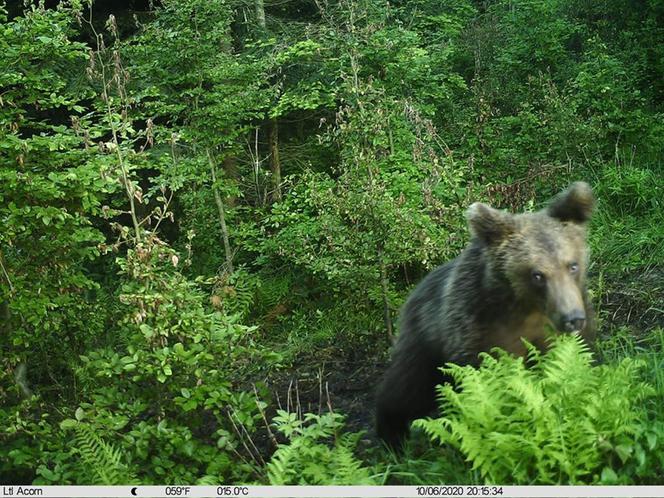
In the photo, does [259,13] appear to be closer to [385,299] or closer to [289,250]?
[289,250]

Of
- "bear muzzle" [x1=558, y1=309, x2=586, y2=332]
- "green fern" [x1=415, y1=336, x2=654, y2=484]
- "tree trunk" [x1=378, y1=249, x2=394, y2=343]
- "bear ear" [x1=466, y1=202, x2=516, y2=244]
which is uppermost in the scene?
"bear ear" [x1=466, y1=202, x2=516, y2=244]

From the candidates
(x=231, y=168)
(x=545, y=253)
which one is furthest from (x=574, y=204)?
(x=231, y=168)

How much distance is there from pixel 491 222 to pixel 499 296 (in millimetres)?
440

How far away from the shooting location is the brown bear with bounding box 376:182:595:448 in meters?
4.44

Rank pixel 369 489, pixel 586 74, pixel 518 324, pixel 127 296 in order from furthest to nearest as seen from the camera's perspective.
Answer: pixel 586 74, pixel 127 296, pixel 518 324, pixel 369 489

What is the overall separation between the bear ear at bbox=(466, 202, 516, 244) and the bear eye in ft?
1.12

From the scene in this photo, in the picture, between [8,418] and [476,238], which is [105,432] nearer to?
[8,418]

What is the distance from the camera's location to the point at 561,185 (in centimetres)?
941

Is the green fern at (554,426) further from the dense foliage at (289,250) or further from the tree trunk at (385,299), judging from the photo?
the tree trunk at (385,299)

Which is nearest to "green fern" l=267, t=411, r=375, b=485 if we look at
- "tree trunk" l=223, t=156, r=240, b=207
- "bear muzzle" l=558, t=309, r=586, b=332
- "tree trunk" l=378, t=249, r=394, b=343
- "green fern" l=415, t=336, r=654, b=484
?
"green fern" l=415, t=336, r=654, b=484

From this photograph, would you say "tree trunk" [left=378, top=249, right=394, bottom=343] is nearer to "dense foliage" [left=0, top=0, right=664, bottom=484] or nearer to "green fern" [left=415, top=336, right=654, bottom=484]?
"dense foliage" [left=0, top=0, right=664, bottom=484]

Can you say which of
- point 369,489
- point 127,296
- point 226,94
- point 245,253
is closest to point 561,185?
point 226,94

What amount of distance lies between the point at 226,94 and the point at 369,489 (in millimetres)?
6710

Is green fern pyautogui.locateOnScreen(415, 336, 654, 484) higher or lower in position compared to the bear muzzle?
lower
